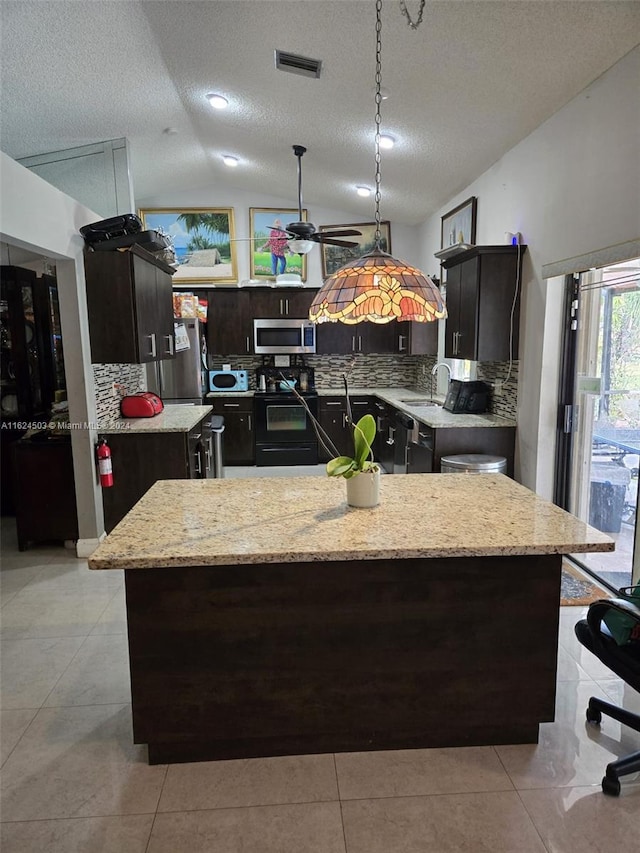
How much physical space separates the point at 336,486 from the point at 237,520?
0.60 m

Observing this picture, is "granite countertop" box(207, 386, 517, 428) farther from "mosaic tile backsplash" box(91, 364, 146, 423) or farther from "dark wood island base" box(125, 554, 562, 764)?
"dark wood island base" box(125, 554, 562, 764)

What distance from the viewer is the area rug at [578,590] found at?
3.18 m

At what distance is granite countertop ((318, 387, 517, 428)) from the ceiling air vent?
2487 millimetres

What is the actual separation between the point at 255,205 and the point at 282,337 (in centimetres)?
165

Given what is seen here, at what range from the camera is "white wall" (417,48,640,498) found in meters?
2.76

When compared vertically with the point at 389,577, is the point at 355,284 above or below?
→ above

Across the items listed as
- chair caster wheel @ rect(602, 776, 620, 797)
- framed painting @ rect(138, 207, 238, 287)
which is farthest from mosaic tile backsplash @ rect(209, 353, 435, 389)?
chair caster wheel @ rect(602, 776, 620, 797)

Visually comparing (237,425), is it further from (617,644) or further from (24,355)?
(617,644)

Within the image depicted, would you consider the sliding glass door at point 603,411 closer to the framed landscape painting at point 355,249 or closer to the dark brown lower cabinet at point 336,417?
the dark brown lower cabinet at point 336,417

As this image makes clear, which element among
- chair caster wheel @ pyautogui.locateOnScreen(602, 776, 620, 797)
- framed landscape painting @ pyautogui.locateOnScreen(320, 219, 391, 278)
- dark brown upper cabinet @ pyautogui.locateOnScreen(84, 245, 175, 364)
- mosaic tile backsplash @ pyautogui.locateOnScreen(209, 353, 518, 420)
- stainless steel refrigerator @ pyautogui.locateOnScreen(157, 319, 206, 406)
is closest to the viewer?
chair caster wheel @ pyautogui.locateOnScreen(602, 776, 620, 797)

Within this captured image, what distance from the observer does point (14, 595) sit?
11.1ft

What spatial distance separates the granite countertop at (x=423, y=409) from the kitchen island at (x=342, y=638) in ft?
7.20

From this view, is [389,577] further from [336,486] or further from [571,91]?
[571,91]

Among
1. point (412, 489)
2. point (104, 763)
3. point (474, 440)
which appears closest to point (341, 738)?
point (104, 763)
